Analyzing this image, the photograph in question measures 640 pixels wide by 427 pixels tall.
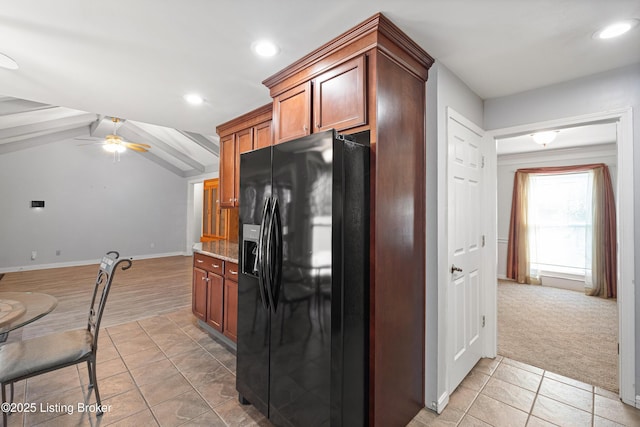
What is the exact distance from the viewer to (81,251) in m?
7.36

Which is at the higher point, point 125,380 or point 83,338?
point 83,338

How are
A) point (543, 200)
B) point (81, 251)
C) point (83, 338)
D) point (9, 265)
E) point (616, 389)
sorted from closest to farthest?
point (83, 338)
point (616, 389)
point (543, 200)
point (9, 265)
point (81, 251)

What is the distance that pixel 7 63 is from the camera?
7.36 feet

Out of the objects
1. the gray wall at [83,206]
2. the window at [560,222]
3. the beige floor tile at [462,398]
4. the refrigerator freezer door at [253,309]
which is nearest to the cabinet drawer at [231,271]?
the refrigerator freezer door at [253,309]

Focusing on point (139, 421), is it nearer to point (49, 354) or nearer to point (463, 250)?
point (49, 354)

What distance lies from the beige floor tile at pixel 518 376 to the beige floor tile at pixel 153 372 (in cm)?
281

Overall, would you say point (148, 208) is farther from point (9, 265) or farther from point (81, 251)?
point (9, 265)

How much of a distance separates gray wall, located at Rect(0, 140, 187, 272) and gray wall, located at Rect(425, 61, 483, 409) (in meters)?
8.52

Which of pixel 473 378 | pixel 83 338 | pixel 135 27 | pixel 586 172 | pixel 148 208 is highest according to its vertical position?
pixel 135 27

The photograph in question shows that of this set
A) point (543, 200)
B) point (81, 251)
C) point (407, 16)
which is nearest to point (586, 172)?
point (543, 200)

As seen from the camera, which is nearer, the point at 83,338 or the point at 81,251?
the point at 83,338

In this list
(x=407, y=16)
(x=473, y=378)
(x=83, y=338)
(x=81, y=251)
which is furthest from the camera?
(x=81, y=251)

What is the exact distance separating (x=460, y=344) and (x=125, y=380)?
8.90 feet

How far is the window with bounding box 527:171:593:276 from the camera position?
202 inches
